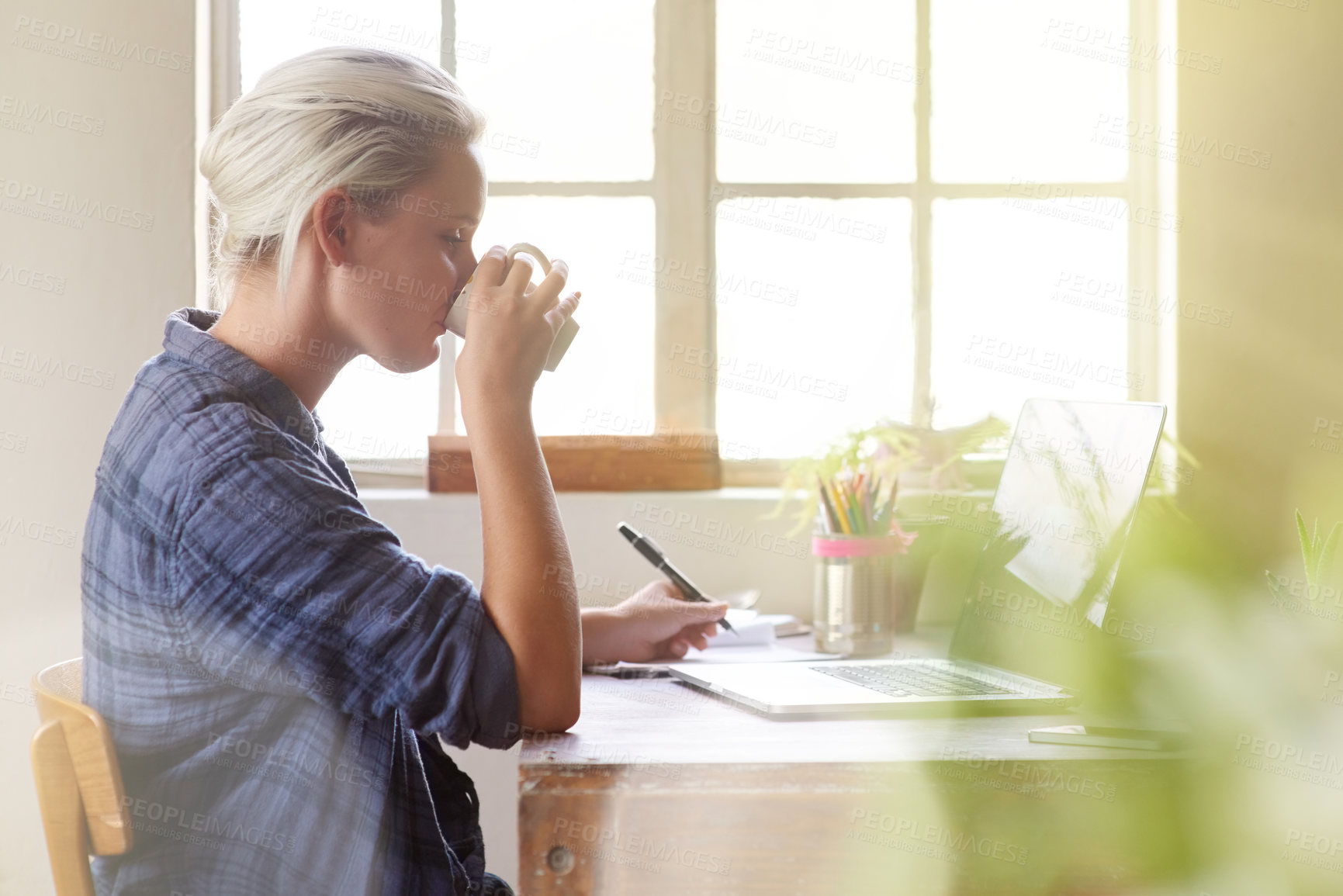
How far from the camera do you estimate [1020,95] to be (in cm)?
196

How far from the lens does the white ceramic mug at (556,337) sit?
1.08 meters

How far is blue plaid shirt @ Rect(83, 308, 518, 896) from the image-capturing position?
0.85 m

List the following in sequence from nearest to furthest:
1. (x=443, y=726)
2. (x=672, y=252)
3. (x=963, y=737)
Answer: (x=443, y=726), (x=963, y=737), (x=672, y=252)

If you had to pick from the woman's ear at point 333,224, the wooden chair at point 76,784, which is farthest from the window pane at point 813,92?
the wooden chair at point 76,784

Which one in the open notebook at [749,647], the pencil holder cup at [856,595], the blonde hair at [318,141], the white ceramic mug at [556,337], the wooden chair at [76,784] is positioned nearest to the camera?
the wooden chair at [76,784]

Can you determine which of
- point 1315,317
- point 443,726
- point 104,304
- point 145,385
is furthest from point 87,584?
point 1315,317

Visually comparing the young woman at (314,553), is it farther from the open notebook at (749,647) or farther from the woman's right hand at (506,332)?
the open notebook at (749,647)

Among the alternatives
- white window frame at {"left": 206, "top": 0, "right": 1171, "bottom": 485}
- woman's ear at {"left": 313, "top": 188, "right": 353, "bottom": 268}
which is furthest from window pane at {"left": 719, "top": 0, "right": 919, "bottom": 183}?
woman's ear at {"left": 313, "top": 188, "right": 353, "bottom": 268}

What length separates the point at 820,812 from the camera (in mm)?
885

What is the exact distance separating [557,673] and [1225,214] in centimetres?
146

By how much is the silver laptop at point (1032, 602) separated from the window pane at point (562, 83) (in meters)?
0.93

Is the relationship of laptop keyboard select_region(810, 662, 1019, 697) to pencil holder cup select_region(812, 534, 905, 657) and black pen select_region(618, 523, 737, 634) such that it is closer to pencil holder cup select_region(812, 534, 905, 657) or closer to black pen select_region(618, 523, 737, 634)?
pencil holder cup select_region(812, 534, 905, 657)

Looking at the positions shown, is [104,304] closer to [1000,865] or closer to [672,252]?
[672,252]

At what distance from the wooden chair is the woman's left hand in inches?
22.8
